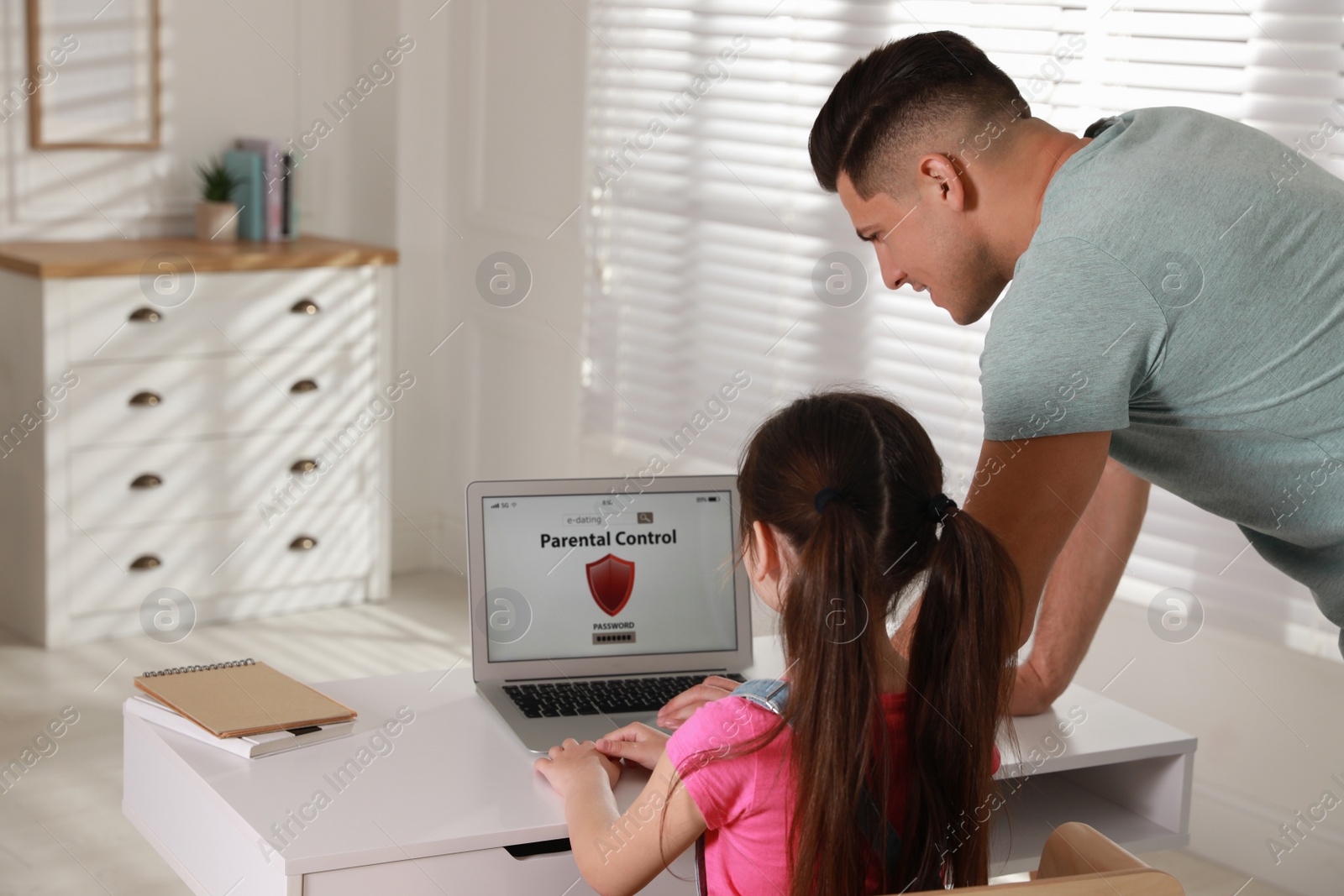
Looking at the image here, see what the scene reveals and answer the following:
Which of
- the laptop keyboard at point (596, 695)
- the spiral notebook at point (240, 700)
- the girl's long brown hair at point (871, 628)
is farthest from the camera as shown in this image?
the laptop keyboard at point (596, 695)

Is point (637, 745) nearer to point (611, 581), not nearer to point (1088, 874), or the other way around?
point (611, 581)

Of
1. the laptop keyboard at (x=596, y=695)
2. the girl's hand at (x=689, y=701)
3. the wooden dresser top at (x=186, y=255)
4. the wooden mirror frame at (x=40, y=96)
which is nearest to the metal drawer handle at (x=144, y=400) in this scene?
the wooden dresser top at (x=186, y=255)

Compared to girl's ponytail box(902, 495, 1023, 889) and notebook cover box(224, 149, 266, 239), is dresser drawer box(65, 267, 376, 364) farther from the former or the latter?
girl's ponytail box(902, 495, 1023, 889)

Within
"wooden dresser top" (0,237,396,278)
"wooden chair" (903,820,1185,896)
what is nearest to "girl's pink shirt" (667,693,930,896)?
"wooden chair" (903,820,1185,896)

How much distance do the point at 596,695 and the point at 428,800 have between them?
0.37m

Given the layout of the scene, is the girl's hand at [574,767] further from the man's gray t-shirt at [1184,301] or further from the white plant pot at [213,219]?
the white plant pot at [213,219]

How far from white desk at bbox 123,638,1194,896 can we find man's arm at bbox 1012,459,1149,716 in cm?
6

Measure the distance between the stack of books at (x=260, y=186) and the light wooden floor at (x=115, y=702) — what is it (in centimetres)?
125

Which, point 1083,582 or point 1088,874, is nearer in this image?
point 1088,874

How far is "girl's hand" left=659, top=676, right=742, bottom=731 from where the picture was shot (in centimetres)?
165

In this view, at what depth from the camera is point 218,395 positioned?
3984 mm

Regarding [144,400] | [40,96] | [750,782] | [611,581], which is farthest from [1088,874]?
[40,96]

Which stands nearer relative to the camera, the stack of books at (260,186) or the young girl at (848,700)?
the young girl at (848,700)

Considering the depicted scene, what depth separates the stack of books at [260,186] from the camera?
4281 millimetres
